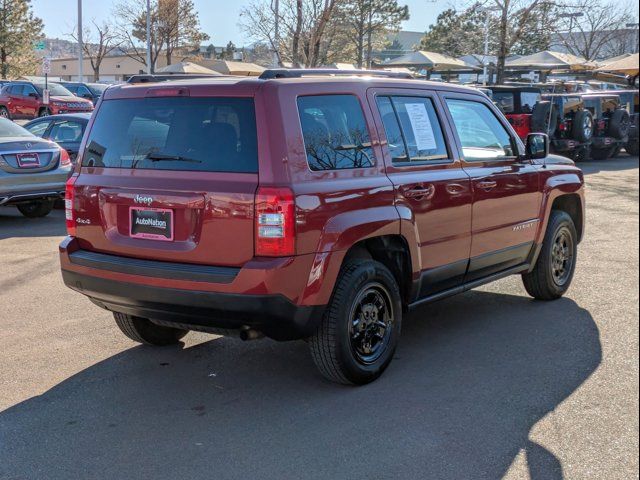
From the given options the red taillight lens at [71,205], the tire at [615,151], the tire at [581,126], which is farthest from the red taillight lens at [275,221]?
the tire at [615,151]

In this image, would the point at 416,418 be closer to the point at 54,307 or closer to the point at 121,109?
the point at 121,109

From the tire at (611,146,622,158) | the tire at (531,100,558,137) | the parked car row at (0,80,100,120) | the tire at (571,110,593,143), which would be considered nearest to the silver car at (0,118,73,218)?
the tire at (531,100,558,137)

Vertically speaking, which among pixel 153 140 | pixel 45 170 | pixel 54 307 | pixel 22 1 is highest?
pixel 22 1

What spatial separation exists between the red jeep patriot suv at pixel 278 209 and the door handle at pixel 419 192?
13 mm

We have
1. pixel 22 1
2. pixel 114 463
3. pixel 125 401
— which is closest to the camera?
pixel 114 463

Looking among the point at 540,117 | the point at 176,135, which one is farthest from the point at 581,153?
the point at 176,135

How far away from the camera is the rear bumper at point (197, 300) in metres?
4.11

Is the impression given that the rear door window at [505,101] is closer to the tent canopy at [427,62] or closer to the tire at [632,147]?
the tire at [632,147]

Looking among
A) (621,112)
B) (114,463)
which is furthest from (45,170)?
(621,112)

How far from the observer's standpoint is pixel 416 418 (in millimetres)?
4219

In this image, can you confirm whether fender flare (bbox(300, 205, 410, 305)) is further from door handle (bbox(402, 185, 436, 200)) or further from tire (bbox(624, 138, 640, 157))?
tire (bbox(624, 138, 640, 157))

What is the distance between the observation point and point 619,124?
802 inches

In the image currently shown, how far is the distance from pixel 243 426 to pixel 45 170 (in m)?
7.42

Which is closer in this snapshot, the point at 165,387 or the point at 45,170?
the point at 165,387
